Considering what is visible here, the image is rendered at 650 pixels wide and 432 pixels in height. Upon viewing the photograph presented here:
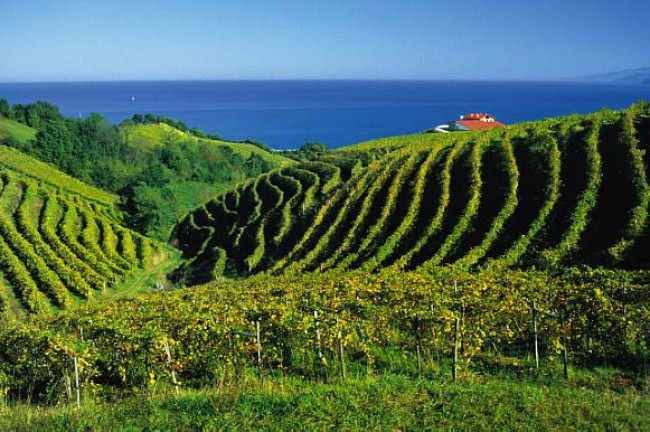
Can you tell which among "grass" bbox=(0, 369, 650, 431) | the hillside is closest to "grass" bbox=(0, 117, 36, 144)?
the hillside

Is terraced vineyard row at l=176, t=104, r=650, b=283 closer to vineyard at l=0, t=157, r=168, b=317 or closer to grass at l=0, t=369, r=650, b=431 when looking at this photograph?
vineyard at l=0, t=157, r=168, b=317

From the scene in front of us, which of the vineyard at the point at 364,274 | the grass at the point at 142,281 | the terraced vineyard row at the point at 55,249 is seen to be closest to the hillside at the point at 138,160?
the vineyard at the point at 364,274

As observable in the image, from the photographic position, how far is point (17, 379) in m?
13.1

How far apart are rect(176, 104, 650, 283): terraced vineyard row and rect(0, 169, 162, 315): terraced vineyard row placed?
6926 mm

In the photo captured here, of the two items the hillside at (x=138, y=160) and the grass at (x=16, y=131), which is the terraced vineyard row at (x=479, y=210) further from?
the grass at (x=16, y=131)

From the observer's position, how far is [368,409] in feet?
31.8

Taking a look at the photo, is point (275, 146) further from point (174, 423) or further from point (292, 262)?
point (174, 423)

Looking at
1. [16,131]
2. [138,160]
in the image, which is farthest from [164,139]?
[16,131]

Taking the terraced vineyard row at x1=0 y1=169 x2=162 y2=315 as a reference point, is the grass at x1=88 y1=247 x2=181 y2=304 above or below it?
below

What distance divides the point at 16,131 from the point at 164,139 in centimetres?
3428

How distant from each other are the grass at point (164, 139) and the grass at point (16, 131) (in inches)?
819

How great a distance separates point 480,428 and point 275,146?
559 ft

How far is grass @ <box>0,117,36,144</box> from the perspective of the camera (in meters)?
91.9

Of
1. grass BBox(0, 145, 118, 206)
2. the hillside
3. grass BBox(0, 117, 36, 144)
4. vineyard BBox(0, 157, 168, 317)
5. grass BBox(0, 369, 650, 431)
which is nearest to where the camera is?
grass BBox(0, 369, 650, 431)
